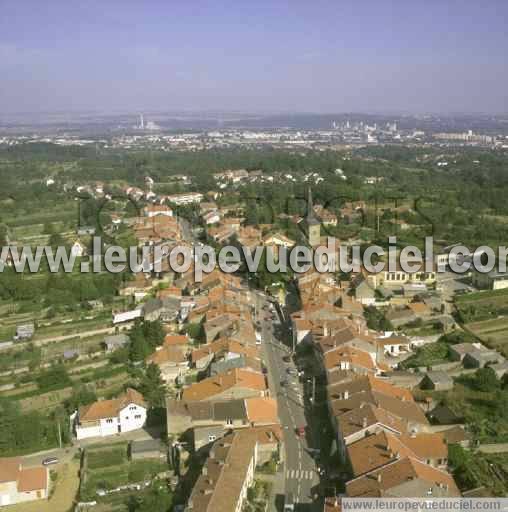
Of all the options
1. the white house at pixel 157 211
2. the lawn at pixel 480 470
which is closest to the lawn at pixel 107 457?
the lawn at pixel 480 470

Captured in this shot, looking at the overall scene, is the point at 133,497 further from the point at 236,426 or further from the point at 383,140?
the point at 383,140

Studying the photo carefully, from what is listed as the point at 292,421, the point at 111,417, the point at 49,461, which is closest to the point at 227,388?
the point at 292,421

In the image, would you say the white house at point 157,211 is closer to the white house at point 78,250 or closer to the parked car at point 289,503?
the white house at point 78,250

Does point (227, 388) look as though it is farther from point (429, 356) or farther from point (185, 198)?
point (185, 198)

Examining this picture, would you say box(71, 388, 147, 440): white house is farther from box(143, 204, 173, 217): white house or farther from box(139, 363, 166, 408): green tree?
box(143, 204, 173, 217): white house

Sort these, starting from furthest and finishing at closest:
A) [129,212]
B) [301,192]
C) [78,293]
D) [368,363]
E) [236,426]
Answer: [301,192] → [129,212] → [78,293] → [368,363] → [236,426]

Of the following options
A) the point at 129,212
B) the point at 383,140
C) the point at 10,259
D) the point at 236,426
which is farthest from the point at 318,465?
the point at 383,140

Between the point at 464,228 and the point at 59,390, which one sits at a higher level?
the point at 464,228
